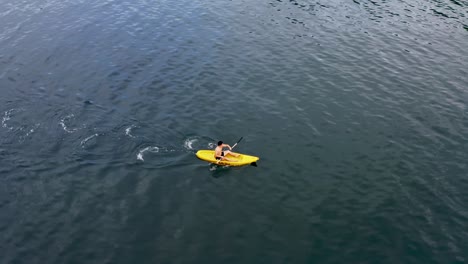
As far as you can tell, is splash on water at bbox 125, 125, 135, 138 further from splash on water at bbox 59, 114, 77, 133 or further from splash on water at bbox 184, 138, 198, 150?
splash on water at bbox 184, 138, 198, 150

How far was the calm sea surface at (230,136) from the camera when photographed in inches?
1123

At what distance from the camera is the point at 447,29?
5984 centimetres

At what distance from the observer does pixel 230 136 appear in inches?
1505

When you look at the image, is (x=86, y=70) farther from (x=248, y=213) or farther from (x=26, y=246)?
(x=248, y=213)

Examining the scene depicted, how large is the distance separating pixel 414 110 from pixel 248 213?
2288 centimetres

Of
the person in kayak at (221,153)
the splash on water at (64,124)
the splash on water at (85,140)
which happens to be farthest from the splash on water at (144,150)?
the splash on water at (64,124)

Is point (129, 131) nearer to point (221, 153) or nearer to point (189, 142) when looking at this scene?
point (189, 142)

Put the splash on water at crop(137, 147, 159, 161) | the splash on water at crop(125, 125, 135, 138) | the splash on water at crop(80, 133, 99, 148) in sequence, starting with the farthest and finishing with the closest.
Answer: the splash on water at crop(125, 125, 135, 138) → the splash on water at crop(80, 133, 99, 148) → the splash on water at crop(137, 147, 159, 161)

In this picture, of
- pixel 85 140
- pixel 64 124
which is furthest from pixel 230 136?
pixel 64 124

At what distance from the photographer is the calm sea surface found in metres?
28.5

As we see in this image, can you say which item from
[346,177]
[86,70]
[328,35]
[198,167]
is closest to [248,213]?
[198,167]

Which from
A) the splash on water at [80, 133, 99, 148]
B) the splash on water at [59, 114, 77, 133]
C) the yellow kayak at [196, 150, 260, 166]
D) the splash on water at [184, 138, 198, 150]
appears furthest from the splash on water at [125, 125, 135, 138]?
the yellow kayak at [196, 150, 260, 166]

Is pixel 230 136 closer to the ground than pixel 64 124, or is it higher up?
higher up

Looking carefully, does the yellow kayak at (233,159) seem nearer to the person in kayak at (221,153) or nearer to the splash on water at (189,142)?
the person in kayak at (221,153)
